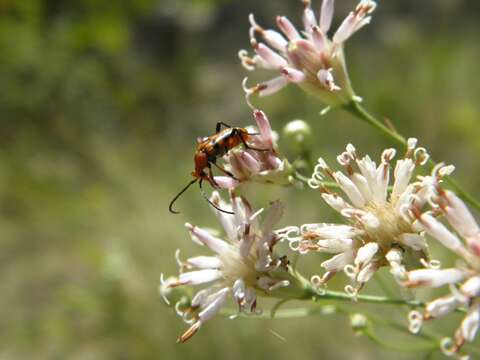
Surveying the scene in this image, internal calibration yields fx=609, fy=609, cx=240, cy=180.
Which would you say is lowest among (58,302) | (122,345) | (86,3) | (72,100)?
(122,345)

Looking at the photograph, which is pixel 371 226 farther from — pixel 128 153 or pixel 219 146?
pixel 128 153

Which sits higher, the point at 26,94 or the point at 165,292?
the point at 26,94

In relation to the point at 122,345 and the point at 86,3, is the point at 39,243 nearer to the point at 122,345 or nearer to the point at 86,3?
the point at 122,345

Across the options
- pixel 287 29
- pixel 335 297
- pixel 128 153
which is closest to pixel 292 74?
pixel 287 29

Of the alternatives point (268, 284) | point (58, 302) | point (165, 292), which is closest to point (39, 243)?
point (58, 302)

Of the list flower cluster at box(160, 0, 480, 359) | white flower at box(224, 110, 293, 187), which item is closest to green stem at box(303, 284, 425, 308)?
flower cluster at box(160, 0, 480, 359)

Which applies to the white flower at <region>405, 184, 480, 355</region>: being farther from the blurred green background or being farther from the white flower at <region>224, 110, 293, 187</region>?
the blurred green background

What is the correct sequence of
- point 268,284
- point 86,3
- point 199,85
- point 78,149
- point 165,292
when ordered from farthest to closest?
point 199,85 → point 78,149 → point 86,3 → point 165,292 → point 268,284
